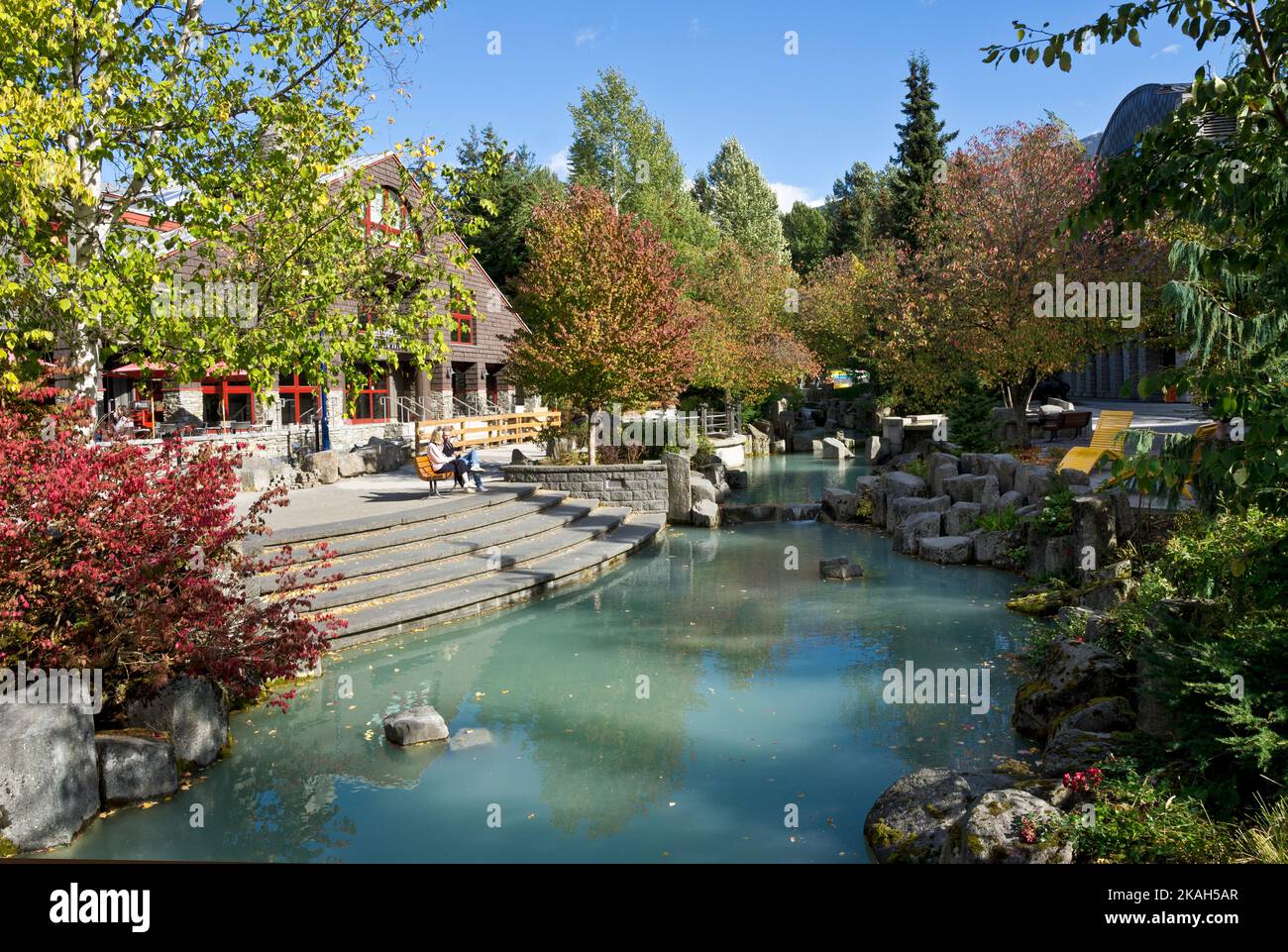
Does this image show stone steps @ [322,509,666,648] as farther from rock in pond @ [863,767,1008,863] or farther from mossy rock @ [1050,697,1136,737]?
mossy rock @ [1050,697,1136,737]

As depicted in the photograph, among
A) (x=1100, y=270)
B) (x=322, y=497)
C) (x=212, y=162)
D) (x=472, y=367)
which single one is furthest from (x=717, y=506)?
(x=472, y=367)

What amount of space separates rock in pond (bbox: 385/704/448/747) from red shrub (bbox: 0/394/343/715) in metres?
1.10

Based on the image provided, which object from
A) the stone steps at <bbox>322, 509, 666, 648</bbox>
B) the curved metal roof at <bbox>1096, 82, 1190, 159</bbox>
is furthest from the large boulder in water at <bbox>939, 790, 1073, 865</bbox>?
the curved metal roof at <bbox>1096, 82, 1190, 159</bbox>

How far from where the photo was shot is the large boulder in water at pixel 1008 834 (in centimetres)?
452

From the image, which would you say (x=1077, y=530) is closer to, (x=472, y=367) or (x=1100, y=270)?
(x=1100, y=270)

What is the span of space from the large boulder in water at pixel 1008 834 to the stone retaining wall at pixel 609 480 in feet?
45.7

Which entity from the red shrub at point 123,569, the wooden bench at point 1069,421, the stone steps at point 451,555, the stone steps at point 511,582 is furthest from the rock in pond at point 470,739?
the wooden bench at point 1069,421

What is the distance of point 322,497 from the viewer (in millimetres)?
17031

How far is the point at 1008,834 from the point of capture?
182 inches

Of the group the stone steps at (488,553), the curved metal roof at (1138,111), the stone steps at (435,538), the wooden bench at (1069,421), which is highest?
the curved metal roof at (1138,111)

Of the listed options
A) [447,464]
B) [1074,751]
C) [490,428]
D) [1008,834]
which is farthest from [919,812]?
[490,428]

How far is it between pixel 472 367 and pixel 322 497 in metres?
22.9

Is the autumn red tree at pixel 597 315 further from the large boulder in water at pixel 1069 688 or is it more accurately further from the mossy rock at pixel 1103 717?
the mossy rock at pixel 1103 717

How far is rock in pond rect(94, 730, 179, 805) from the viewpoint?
6277 millimetres
